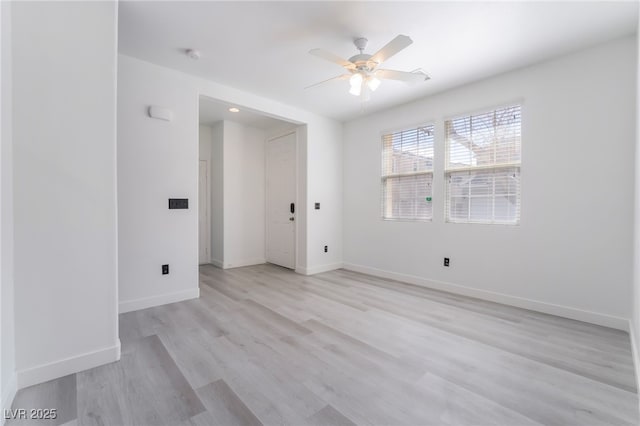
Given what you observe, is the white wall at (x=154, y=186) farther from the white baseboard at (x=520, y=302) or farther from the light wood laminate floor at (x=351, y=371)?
the white baseboard at (x=520, y=302)

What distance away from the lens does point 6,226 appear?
155 centimetres

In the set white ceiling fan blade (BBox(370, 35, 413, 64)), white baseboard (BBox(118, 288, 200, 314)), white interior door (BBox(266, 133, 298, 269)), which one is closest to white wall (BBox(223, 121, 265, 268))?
white interior door (BBox(266, 133, 298, 269))

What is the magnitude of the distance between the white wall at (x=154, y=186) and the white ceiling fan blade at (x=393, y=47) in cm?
216

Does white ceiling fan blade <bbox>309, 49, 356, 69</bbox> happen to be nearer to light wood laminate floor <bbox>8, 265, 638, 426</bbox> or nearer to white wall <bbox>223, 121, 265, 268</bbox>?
light wood laminate floor <bbox>8, 265, 638, 426</bbox>

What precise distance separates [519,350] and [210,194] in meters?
5.09

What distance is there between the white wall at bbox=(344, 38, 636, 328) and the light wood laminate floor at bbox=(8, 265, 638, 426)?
0.33m

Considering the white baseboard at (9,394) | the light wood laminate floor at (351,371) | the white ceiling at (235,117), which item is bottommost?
the light wood laminate floor at (351,371)

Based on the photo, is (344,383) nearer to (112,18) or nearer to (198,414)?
(198,414)

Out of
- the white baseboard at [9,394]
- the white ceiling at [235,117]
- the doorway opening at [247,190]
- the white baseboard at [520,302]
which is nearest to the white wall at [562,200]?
the white baseboard at [520,302]

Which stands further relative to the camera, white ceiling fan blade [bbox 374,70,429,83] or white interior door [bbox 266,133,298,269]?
white interior door [bbox 266,133,298,269]

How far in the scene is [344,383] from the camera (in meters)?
1.71

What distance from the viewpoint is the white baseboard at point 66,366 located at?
5.47 feet

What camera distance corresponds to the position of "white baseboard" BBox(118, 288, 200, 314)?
2828 millimetres

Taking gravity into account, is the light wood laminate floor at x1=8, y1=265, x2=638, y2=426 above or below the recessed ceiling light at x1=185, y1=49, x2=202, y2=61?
below
